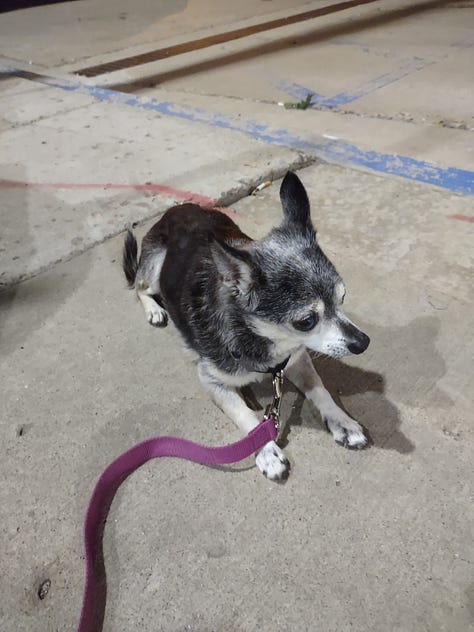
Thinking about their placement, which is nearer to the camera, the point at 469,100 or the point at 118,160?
the point at 118,160

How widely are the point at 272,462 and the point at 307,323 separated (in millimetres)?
608

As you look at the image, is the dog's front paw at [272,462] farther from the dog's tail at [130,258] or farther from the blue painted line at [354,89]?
the blue painted line at [354,89]

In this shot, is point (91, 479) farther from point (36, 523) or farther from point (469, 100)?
point (469, 100)

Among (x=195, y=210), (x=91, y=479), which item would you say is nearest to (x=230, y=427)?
(x=91, y=479)

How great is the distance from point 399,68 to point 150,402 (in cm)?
639

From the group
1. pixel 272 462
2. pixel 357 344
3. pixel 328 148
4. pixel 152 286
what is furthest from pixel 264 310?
pixel 328 148

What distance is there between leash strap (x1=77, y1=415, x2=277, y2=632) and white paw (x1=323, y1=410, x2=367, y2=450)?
0.27 m

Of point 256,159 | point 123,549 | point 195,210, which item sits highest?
point 195,210

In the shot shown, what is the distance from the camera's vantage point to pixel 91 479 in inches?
83.7

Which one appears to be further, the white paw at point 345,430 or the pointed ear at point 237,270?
the white paw at point 345,430

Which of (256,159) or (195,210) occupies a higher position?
(195,210)

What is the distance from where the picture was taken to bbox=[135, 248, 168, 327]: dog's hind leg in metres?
2.87

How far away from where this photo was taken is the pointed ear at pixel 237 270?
1.85 meters

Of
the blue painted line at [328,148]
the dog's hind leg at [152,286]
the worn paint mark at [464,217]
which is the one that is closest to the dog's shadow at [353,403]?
the dog's hind leg at [152,286]
